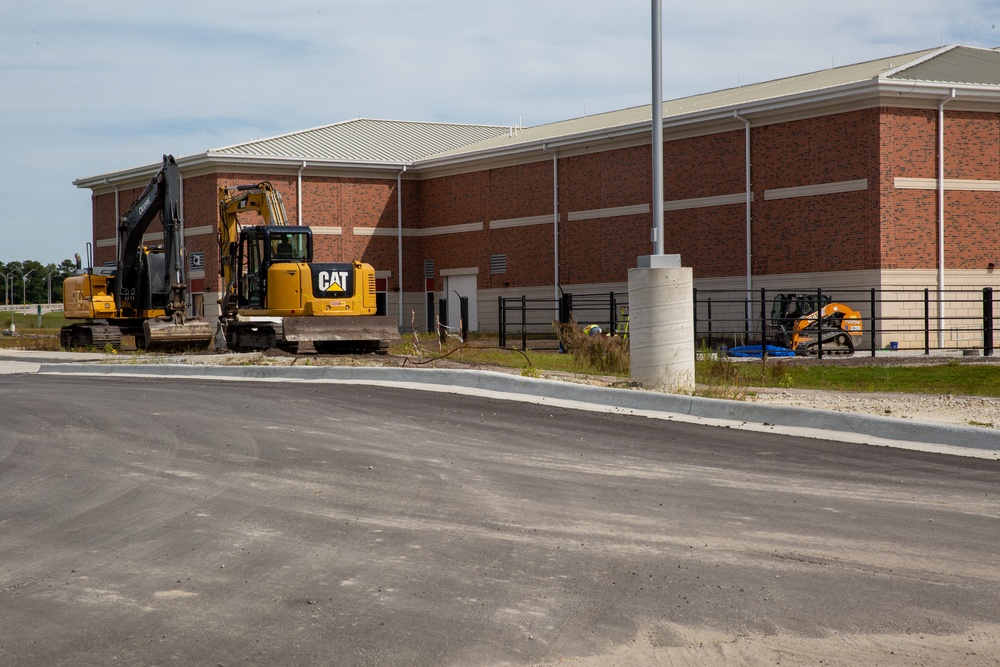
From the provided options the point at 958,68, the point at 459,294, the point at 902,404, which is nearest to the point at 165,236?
the point at 459,294

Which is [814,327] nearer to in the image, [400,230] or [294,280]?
[294,280]

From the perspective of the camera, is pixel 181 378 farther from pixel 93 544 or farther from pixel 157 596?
pixel 157 596

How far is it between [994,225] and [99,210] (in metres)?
40.6

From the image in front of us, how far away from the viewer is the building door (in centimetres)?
4866

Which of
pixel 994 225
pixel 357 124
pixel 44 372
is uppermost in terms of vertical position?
pixel 357 124

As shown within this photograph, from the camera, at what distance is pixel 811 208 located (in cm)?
3481

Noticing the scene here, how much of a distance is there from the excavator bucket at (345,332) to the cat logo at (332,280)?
3.10 feet

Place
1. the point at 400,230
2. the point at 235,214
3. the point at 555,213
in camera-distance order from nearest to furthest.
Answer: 1. the point at 235,214
2. the point at 555,213
3. the point at 400,230

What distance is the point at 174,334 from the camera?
30828mm

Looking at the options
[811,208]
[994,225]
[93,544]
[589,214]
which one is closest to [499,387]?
[93,544]

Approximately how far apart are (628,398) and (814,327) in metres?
15.3

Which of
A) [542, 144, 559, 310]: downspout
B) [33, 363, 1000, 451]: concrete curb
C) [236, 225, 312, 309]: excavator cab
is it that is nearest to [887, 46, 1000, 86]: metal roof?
[542, 144, 559, 310]: downspout

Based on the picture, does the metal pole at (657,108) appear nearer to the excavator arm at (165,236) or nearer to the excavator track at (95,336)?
the excavator arm at (165,236)

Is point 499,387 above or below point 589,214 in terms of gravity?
below
